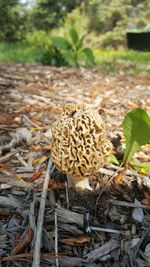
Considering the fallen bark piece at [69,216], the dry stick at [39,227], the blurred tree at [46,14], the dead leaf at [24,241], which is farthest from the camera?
the blurred tree at [46,14]

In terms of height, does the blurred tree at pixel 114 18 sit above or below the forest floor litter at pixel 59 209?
above

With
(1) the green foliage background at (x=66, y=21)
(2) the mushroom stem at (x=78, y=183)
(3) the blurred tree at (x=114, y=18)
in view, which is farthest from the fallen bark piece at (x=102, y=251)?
(3) the blurred tree at (x=114, y=18)

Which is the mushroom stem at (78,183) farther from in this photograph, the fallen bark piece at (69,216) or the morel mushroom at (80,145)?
the fallen bark piece at (69,216)

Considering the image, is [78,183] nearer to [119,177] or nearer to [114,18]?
[119,177]

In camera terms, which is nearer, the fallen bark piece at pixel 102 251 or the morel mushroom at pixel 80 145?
the fallen bark piece at pixel 102 251

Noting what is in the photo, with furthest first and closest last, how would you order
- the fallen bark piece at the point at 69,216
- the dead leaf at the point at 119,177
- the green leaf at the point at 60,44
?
the green leaf at the point at 60,44, the dead leaf at the point at 119,177, the fallen bark piece at the point at 69,216

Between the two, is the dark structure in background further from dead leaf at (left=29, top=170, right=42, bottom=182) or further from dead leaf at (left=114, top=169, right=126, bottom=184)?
dead leaf at (left=29, top=170, right=42, bottom=182)

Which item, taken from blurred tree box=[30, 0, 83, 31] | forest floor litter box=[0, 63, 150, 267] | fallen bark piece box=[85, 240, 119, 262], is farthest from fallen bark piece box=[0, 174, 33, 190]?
blurred tree box=[30, 0, 83, 31]

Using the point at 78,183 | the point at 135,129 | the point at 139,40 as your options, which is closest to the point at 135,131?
the point at 135,129
